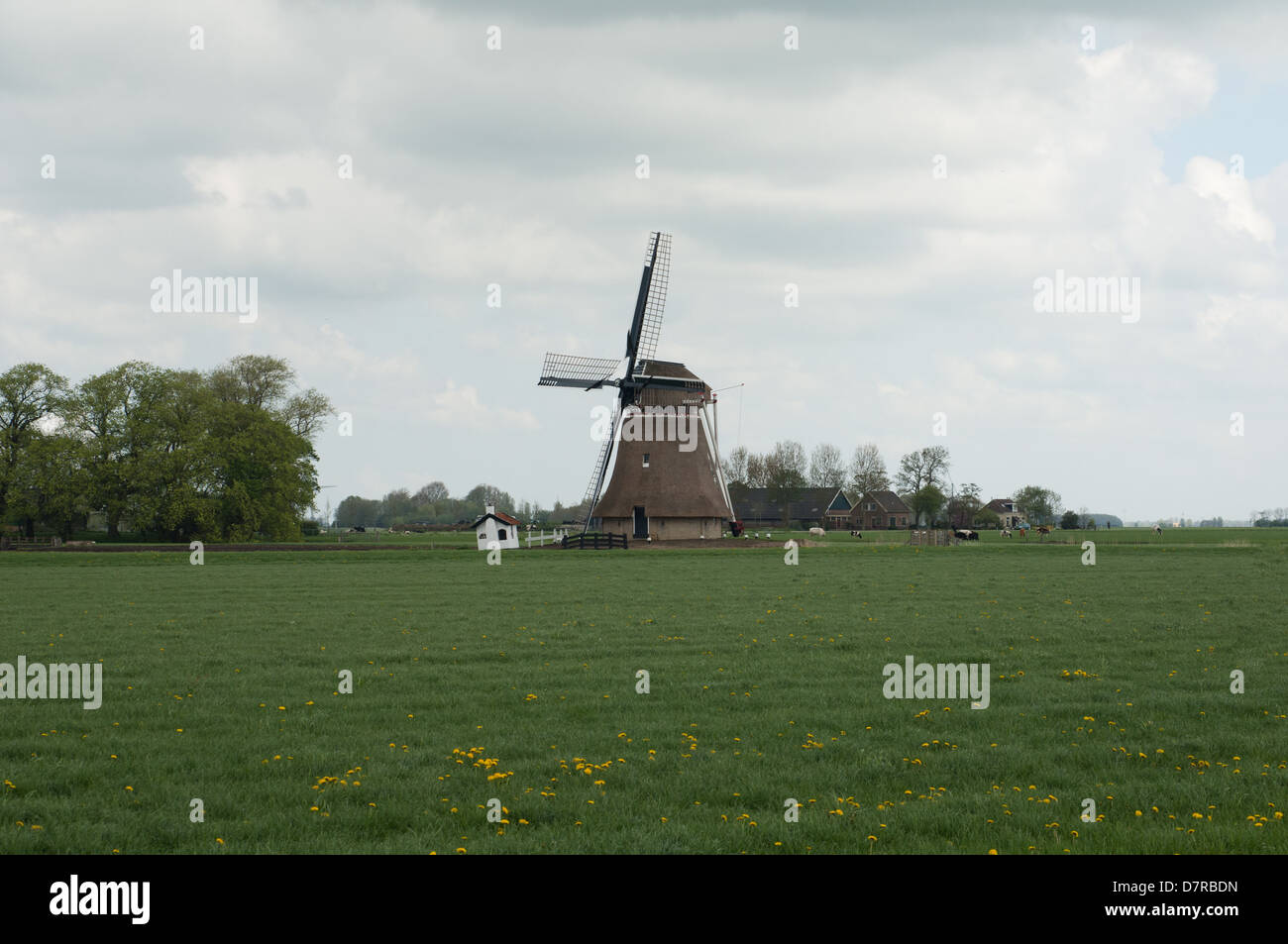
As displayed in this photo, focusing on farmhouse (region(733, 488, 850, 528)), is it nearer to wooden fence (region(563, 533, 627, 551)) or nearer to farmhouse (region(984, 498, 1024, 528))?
farmhouse (region(984, 498, 1024, 528))

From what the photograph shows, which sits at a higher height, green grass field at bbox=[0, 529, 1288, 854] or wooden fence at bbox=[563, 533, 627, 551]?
wooden fence at bbox=[563, 533, 627, 551]

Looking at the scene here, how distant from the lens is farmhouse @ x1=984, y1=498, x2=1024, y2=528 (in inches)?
5691

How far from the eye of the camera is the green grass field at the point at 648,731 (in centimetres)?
763

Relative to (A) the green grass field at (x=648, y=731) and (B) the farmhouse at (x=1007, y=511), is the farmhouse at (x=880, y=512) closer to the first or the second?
(B) the farmhouse at (x=1007, y=511)

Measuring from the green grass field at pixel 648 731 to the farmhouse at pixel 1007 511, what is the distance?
127 m

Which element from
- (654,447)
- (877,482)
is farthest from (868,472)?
(654,447)

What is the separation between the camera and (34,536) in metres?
75.6

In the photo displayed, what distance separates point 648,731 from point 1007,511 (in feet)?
563

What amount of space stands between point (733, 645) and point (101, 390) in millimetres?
70142

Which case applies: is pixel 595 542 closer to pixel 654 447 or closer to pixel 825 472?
pixel 654 447

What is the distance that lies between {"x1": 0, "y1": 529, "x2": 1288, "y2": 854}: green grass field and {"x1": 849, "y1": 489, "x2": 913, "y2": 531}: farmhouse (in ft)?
416

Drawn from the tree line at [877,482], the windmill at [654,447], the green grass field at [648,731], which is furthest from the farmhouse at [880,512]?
the green grass field at [648,731]

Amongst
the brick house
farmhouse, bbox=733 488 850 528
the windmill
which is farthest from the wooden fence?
the brick house
